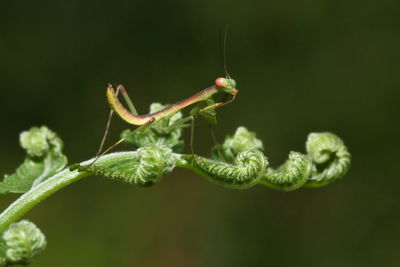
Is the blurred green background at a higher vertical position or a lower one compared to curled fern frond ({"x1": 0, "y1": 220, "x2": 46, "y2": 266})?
higher

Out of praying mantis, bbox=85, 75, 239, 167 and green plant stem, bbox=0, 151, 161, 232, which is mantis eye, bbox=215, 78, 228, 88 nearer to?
praying mantis, bbox=85, 75, 239, 167

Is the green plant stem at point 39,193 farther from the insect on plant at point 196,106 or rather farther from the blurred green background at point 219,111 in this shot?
the blurred green background at point 219,111

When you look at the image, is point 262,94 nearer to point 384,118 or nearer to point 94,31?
point 384,118

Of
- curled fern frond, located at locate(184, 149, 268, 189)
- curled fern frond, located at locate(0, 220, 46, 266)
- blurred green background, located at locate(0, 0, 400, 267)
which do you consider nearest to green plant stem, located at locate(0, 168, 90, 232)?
curled fern frond, located at locate(0, 220, 46, 266)

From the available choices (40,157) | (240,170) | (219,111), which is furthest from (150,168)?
(219,111)

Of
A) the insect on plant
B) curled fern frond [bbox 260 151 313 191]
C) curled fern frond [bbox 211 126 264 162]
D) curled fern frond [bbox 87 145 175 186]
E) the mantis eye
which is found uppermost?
the mantis eye

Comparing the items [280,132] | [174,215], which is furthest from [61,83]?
[280,132]

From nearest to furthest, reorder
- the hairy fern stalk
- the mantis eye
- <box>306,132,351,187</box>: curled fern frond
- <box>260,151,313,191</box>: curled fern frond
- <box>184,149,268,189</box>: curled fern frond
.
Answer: the hairy fern stalk → <box>184,149,268,189</box>: curled fern frond → <box>260,151,313,191</box>: curled fern frond → <box>306,132,351,187</box>: curled fern frond → the mantis eye

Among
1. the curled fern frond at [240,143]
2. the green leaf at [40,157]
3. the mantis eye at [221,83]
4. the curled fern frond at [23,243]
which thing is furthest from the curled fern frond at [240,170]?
the mantis eye at [221,83]
